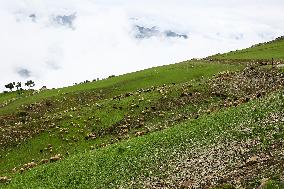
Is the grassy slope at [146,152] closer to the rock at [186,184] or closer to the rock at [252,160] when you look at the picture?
the rock at [252,160]

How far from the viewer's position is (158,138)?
47125 millimetres

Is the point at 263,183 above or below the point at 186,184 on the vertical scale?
above

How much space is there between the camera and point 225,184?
104 ft

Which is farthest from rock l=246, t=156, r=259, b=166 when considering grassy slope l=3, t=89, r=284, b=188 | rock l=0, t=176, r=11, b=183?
rock l=0, t=176, r=11, b=183

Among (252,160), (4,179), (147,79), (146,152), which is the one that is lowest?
(4,179)

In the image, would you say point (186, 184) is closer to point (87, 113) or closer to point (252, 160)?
point (252, 160)

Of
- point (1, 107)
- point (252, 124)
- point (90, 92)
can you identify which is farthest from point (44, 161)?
point (1, 107)

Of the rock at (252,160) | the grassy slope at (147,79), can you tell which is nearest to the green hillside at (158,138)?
the rock at (252,160)

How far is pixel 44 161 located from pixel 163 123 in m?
14.9

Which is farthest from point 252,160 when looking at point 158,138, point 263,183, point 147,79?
point 147,79

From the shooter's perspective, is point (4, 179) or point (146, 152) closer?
point (146, 152)

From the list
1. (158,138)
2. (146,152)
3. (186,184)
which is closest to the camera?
(186,184)

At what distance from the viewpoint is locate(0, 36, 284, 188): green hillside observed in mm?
36844

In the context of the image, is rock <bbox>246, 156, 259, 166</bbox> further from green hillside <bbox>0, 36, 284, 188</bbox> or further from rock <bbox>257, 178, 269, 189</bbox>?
rock <bbox>257, 178, 269, 189</bbox>
